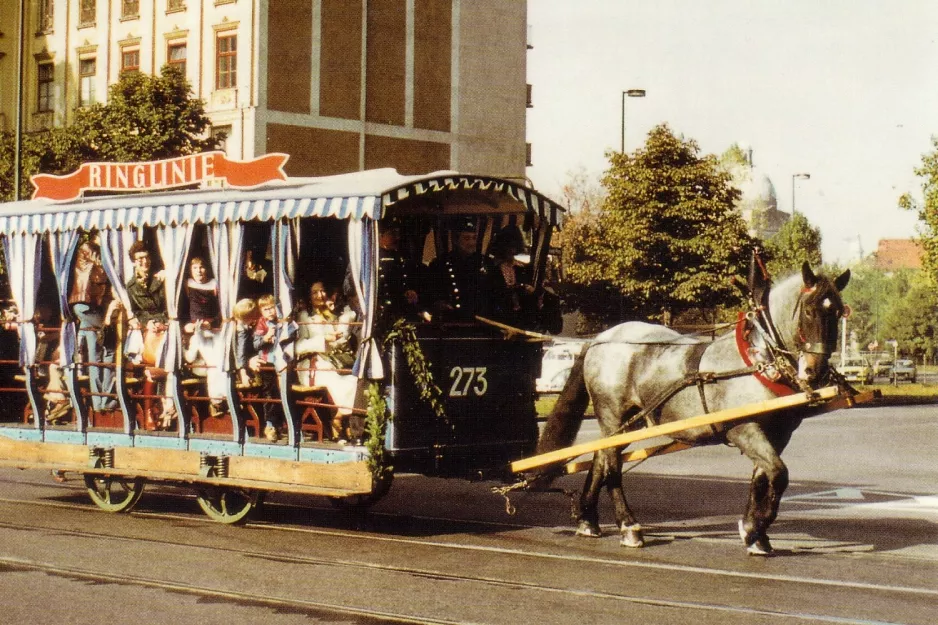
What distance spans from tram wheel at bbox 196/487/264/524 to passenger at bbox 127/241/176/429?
802 millimetres

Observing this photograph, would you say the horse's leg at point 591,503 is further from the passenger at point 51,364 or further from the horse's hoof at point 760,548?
the passenger at point 51,364

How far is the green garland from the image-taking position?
1055 centimetres

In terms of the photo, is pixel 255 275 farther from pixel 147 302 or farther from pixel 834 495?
pixel 834 495

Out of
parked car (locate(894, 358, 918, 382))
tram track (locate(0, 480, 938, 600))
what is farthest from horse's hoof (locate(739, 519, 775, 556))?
parked car (locate(894, 358, 918, 382))

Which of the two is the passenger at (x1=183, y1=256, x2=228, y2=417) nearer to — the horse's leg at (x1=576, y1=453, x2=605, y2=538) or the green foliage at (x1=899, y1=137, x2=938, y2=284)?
the horse's leg at (x1=576, y1=453, x2=605, y2=538)

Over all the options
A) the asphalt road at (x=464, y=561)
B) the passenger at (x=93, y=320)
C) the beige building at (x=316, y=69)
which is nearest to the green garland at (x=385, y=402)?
the asphalt road at (x=464, y=561)

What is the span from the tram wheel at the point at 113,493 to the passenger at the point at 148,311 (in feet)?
2.00

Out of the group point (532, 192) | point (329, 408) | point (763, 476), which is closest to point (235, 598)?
point (329, 408)

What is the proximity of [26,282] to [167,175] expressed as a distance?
81.1 inches

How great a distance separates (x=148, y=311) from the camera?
487 inches

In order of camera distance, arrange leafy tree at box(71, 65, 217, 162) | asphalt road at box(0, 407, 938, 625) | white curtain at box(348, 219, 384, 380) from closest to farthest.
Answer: asphalt road at box(0, 407, 938, 625), white curtain at box(348, 219, 384, 380), leafy tree at box(71, 65, 217, 162)

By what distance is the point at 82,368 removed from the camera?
12.9 meters

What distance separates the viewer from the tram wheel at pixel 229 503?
11711 millimetres

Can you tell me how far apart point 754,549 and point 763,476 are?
1.82 feet
